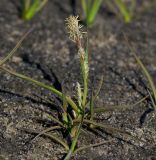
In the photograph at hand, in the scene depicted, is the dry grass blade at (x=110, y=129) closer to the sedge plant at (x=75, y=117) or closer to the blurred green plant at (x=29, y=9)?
the sedge plant at (x=75, y=117)

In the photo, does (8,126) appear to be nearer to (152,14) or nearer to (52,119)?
(52,119)

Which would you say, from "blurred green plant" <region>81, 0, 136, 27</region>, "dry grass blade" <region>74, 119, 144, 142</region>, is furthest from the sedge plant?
"blurred green plant" <region>81, 0, 136, 27</region>

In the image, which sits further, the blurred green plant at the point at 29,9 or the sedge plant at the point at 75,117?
the blurred green plant at the point at 29,9

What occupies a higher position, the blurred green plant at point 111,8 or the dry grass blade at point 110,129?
the blurred green plant at point 111,8

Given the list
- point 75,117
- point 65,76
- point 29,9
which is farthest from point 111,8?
point 75,117

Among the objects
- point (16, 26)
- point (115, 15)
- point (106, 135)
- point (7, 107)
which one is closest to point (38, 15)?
point (16, 26)

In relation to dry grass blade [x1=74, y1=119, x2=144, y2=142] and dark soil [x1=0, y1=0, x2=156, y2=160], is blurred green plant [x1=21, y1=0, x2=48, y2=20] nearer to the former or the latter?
dark soil [x1=0, y1=0, x2=156, y2=160]

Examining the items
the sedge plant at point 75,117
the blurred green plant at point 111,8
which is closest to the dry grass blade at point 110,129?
the sedge plant at point 75,117

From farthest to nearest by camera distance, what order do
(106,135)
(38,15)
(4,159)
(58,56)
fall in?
(38,15) < (58,56) < (106,135) < (4,159)
